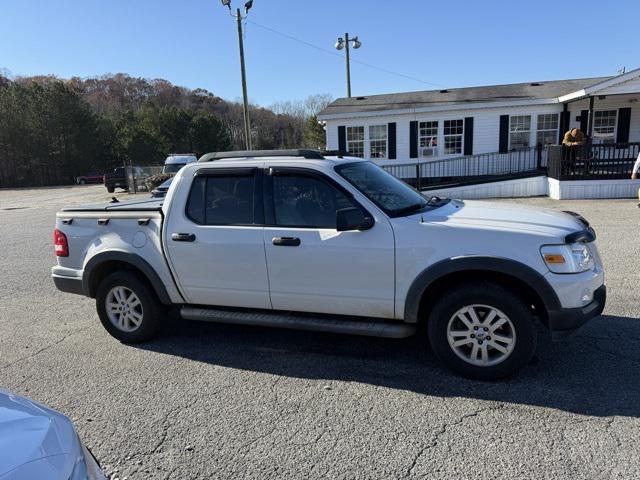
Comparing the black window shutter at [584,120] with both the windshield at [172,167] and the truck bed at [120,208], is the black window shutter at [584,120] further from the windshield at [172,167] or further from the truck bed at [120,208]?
the windshield at [172,167]

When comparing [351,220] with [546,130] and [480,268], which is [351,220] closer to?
[480,268]

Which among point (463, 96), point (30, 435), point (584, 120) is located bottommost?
point (30, 435)

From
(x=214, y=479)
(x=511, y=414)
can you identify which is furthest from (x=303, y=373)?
(x=511, y=414)

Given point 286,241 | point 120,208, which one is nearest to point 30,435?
point 286,241

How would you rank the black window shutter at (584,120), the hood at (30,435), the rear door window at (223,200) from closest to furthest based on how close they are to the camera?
the hood at (30,435)
the rear door window at (223,200)
the black window shutter at (584,120)

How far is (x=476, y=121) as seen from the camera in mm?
19109

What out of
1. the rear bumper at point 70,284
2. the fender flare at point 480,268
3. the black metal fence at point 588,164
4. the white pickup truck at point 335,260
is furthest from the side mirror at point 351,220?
the black metal fence at point 588,164

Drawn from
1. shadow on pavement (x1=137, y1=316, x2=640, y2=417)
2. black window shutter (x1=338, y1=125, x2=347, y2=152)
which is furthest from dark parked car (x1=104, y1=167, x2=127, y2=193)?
shadow on pavement (x1=137, y1=316, x2=640, y2=417)

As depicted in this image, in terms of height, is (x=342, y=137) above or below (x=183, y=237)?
above

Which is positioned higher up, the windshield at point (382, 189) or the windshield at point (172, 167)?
the windshield at point (382, 189)

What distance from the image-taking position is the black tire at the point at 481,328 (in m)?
3.56

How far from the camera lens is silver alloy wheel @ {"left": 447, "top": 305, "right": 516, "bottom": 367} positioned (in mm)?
3629

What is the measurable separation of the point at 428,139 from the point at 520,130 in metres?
3.61

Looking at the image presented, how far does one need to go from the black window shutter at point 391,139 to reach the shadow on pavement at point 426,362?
15854mm
